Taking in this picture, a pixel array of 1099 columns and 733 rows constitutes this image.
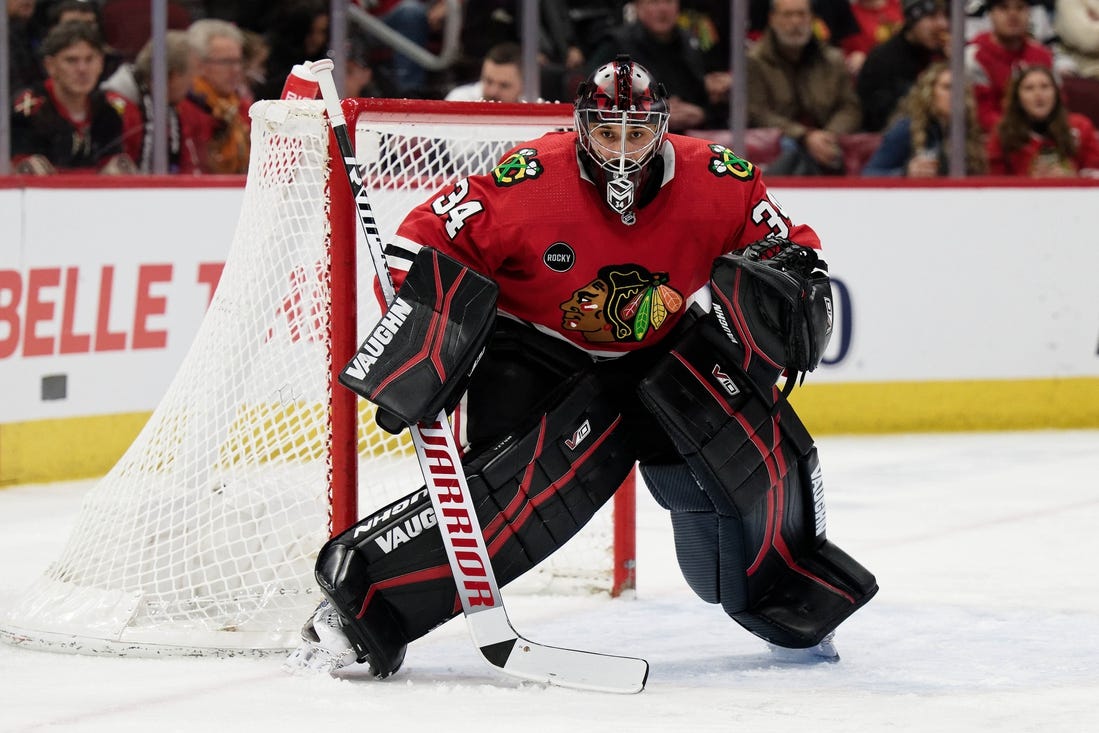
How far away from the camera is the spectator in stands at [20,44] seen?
17.0 ft

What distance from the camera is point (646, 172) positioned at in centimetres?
301

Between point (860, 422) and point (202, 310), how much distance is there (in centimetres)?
244

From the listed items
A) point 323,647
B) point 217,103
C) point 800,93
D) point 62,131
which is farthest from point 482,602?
point 800,93

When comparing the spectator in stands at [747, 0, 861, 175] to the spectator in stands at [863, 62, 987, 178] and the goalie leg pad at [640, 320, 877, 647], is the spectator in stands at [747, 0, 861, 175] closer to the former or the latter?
the spectator in stands at [863, 62, 987, 178]

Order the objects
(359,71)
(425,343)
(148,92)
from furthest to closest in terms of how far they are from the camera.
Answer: (359,71) < (148,92) < (425,343)

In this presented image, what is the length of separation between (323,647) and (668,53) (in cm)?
359

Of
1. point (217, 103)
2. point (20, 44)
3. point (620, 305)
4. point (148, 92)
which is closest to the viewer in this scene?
point (620, 305)

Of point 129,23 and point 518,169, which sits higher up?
point 129,23

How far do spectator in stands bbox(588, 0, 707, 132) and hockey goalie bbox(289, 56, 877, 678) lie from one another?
2.98 metres

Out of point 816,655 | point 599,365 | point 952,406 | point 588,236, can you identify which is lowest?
point 952,406

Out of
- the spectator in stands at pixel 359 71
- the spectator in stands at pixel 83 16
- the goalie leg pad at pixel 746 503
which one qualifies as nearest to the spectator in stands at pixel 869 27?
the spectator in stands at pixel 359 71

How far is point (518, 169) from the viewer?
304 centimetres

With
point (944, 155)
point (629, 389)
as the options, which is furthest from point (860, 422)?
point (629, 389)

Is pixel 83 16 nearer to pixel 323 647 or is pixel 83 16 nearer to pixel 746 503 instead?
pixel 323 647
